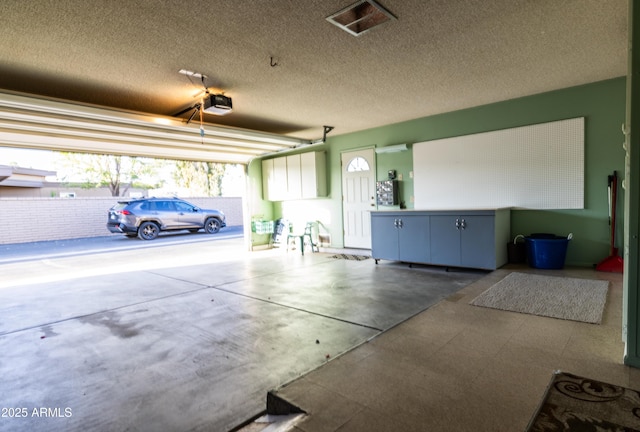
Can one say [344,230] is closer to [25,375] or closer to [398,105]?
[398,105]

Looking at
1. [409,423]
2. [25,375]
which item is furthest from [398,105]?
[25,375]

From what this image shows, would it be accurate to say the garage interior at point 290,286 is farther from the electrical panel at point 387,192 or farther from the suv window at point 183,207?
the suv window at point 183,207

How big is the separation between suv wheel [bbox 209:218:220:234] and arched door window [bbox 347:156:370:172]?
25.8 feet

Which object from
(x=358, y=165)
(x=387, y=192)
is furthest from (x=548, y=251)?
(x=358, y=165)

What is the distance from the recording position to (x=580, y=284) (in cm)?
407

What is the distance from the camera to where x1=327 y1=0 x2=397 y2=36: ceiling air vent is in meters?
2.72

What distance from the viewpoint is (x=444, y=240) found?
5.32m

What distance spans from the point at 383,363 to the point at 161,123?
15.5 feet

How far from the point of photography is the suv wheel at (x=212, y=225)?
13.5 m

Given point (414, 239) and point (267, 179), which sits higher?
point (267, 179)

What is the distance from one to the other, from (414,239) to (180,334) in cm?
388

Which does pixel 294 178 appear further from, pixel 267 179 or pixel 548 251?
pixel 548 251

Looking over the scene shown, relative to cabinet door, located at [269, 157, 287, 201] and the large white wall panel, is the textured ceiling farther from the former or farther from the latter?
cabinet door, located at [269, 157, 287, 201]

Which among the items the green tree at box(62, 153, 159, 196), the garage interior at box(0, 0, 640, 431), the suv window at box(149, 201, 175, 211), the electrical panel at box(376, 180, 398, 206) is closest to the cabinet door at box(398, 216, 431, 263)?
the garage interior at box(0, 0, 640, 431)
